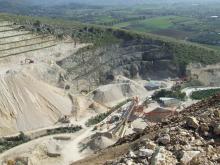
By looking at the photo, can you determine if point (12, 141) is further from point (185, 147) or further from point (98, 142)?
point (185, 147)

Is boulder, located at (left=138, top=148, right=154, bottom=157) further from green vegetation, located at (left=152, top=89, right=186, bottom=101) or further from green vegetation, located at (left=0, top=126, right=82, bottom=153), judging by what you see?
green vegetation, located at (left=152, top=89, right=186, bottom=101)

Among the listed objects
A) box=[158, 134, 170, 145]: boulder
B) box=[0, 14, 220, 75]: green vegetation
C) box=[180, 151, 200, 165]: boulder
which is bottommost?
box=[0, 14, 220, 75]: green vegetation

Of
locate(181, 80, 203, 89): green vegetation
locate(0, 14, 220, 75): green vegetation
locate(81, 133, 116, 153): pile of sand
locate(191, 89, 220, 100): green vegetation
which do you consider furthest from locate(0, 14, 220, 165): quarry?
locate(191, 89, 220, 100): green vegetation

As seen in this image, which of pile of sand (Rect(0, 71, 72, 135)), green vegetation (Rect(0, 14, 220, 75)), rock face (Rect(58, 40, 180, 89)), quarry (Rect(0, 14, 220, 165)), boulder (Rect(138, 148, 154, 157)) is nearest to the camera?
boulder (Rect(138, 148, 154, 157))

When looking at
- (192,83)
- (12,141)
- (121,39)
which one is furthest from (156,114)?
(121,39)

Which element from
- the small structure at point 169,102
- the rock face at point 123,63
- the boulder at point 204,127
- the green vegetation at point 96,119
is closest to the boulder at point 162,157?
the boulder at point 204,127
